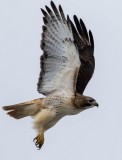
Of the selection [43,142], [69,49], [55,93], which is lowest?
[43,142]

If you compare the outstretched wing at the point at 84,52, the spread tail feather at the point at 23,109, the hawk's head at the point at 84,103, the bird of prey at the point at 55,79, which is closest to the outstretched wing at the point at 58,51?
the bird of prey at the point at 55,79

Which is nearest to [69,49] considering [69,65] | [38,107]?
[69,65]

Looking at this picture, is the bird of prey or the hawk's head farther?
the hawk's head

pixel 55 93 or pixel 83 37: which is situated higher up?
pixel 83 37

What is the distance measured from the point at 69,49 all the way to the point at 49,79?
0.60 metres

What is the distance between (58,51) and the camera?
11.1m

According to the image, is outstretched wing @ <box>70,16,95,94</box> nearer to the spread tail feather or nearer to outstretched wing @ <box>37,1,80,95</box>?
outstretched wing @ <box>37,1,80,95</box>

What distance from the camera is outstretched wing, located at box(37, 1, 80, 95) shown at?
1098 cm

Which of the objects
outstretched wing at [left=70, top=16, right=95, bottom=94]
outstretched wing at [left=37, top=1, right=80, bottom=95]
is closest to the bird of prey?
outstretched wing at [left=37, top=1, right=80, bottom=95]

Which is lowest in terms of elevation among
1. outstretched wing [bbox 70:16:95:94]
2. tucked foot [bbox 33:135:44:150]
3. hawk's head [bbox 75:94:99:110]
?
tucked foot [bbox 33:135:44:150]

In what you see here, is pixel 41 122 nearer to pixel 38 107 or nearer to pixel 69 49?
pixel 38 107

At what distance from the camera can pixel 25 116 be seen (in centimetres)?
1127

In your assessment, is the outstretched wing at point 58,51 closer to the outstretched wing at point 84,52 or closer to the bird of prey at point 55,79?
the bird of prey at point 55,79

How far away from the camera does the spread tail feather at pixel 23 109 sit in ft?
36.8
